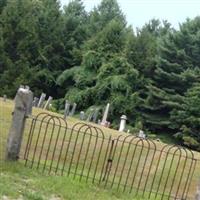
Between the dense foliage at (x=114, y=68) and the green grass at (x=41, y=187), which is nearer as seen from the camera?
the green grass at (x=41, y=187)

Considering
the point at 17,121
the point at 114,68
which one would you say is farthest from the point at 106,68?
the point at 17,121

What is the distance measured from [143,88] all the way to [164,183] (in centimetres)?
2932

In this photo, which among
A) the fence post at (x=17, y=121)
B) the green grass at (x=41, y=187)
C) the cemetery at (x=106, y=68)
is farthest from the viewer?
the cemetery at (x=106, y=68)

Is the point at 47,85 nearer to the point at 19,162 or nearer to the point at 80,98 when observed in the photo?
the point at 80,98

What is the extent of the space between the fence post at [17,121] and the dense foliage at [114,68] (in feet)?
83.0

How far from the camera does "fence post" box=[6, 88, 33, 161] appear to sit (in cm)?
774

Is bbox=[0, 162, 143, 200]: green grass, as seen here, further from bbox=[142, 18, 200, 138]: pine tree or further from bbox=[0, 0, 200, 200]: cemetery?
bbox=[142, 18, 200, 138]: pine tree

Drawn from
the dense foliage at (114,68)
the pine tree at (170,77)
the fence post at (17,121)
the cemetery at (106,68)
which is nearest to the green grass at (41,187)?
the fence post at (17,121)

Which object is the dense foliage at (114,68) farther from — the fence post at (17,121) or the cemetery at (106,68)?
the fence post at (17,121)

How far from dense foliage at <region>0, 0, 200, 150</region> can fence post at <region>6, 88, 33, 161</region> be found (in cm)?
2531

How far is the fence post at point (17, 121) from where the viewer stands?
774 cm

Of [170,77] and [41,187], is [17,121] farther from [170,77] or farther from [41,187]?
[170,77]

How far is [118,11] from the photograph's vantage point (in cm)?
5134

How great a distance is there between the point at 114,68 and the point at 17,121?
31.9 m
